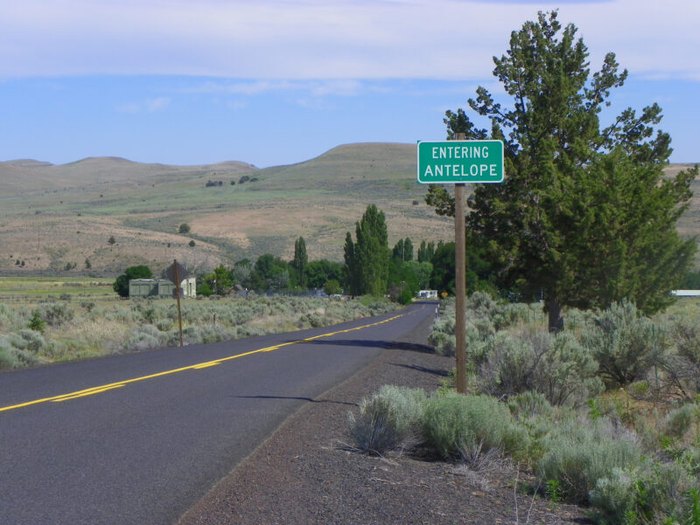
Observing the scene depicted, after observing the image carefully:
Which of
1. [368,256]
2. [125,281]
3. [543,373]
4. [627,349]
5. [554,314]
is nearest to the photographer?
[543,373]

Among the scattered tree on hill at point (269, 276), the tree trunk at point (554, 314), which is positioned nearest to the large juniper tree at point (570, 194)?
the tree trunk at point (554, 314)

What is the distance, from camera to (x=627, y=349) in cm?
1708

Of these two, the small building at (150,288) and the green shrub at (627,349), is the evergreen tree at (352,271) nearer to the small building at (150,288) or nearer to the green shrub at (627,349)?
the small building at (150,288)

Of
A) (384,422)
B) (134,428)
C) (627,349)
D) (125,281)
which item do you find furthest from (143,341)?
(125,281)

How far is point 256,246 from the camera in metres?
130

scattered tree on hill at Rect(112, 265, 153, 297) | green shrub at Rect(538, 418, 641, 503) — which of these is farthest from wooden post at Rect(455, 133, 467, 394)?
scattered tree on hill at Rect(112, 265, 153, 297)

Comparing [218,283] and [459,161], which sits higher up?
[459,161]

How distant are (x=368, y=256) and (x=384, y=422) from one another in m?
73.3

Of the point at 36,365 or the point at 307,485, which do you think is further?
the point at 36,365

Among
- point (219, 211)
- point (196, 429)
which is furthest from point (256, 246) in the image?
point (196, 429)

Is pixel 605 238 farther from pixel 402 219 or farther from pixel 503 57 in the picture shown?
pixel 402 219

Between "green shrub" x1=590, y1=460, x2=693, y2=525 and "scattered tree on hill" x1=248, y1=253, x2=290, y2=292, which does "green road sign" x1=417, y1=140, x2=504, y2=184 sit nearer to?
"green shrub" x1=590, y1=460, x2=693, y2=525

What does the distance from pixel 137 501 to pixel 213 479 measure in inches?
36.4

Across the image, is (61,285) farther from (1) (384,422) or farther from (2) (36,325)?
(1) (384,422)
